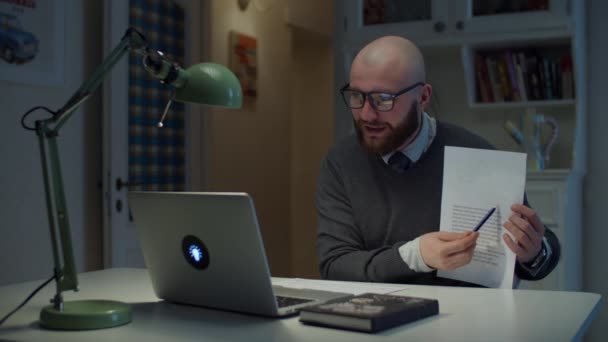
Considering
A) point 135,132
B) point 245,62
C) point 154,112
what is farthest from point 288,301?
point 245,62

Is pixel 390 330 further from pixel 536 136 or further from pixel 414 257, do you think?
pixel 536 136

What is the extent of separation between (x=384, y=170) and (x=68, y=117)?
96cm

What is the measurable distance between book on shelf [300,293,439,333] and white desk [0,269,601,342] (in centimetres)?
1

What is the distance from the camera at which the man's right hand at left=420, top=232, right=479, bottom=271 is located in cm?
143

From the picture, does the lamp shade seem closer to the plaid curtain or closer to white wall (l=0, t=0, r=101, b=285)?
white wall (l=0, t=0, r=101, b=285)

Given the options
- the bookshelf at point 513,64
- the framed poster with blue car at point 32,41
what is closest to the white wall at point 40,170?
the framed poster with blue car at point 32,41

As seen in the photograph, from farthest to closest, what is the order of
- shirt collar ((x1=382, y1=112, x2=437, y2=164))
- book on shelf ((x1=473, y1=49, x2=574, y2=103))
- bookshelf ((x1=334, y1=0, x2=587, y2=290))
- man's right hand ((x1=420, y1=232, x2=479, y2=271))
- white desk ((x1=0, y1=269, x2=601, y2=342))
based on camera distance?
book on shelf ((x1=473, y1=49, x2=574, y2=103)), bookshelf ((x1=334, y1=0, x2=587, y2=290)), shirt collar ((x1=382, y1=112, x2=437, y2=164)), man's right hand ((x1=420, y1=232, x2=479, y2=271)), white desk ((x1=0, y1=269, x2=601, y2=342))

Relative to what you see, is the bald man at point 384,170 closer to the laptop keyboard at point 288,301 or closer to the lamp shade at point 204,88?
the laptop keyboard at point 288,301

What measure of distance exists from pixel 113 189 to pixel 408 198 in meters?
1.98

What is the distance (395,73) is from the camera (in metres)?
1.88

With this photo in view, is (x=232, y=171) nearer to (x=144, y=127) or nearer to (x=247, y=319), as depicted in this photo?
(x=144, y=127)

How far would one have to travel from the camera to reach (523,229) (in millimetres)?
1475

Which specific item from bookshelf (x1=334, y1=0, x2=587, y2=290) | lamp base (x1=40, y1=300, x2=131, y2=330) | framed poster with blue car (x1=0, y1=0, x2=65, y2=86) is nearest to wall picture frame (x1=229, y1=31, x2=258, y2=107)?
bookshelf (x1=334, y1=0, x2=587, y2=290)

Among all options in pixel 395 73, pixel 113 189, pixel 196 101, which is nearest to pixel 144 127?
pixel 113 189
